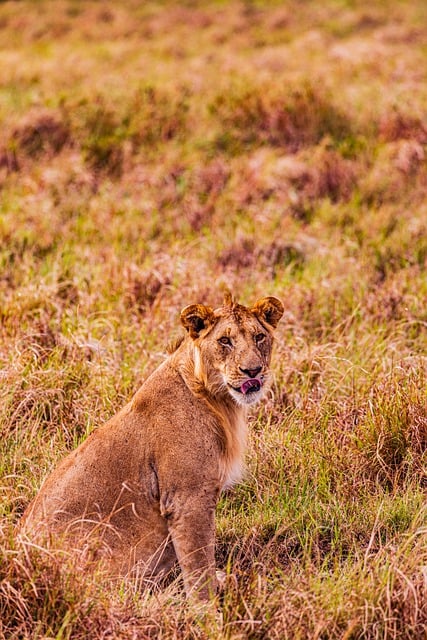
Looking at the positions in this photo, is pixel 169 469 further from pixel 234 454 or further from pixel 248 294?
pixel 248 294

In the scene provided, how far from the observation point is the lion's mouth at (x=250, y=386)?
12.5 ft

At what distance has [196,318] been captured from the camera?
397cm

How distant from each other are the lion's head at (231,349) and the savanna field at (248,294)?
80 centimetres

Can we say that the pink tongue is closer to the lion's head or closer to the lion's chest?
the lion's head

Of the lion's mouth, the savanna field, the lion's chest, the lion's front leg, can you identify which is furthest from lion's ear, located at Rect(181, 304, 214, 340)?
the savanna field

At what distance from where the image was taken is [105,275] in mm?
7324

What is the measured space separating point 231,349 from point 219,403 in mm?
285

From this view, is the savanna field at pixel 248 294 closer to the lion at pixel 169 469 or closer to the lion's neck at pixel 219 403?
the lion at pixel 169 469

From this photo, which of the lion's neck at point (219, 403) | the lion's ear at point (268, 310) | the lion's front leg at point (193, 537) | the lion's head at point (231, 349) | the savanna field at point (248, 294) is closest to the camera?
the savanna field at point (248, 294)

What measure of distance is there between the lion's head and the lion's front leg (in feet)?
1.62

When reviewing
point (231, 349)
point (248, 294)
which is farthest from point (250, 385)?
point (248, 294)

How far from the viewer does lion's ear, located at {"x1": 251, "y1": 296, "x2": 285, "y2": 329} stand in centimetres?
407

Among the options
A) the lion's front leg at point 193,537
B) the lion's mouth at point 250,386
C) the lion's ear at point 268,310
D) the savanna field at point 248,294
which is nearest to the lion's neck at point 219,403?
the lion's mouth at point 250,386

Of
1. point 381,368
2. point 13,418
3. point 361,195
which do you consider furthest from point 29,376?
point 361,195
